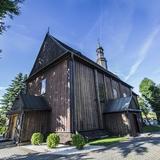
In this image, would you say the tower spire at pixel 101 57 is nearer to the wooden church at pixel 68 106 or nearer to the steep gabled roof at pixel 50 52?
the steep gabled roof at pixel 50 52

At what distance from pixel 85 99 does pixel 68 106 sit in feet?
6.93

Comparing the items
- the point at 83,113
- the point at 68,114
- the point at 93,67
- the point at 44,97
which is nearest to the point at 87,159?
the point at 68,114

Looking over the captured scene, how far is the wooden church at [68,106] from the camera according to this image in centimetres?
1170

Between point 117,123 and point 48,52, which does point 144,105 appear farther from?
point 48,52

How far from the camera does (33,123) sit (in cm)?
1251

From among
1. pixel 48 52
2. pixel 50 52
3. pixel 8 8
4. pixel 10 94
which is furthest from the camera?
pixel 10 94

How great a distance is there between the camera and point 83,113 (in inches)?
480

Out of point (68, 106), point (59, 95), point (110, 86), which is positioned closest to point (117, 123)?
point (68, 106)

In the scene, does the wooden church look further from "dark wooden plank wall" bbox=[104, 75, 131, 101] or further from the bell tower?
the bell tower

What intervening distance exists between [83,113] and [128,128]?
4331mm

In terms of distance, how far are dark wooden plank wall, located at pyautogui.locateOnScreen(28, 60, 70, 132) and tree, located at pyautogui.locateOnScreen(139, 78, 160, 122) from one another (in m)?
21.4

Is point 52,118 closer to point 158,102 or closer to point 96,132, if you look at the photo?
point 96,132

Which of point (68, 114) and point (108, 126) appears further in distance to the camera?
point (108, 126)

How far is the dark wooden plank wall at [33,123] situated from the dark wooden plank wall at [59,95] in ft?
2.30
